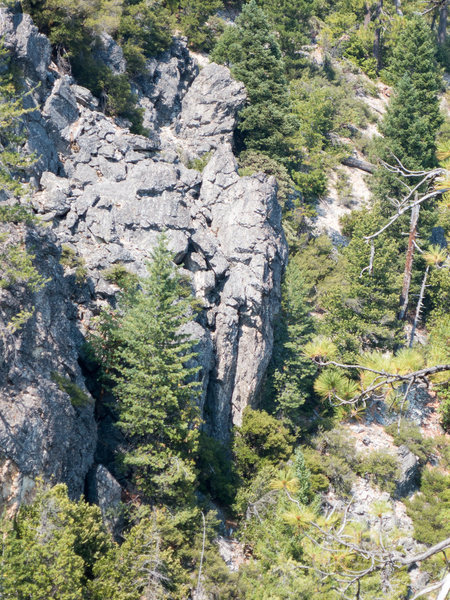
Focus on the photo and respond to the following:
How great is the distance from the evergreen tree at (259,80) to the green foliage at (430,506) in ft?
66.7

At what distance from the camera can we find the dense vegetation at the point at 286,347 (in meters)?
11.8

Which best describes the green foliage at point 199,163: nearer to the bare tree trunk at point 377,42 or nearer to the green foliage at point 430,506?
the green foliage at point 430,506

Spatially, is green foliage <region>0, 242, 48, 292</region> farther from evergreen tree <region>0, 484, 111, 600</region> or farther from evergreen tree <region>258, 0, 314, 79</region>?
evergreen tree <region>258, 0, 314, 79</region>

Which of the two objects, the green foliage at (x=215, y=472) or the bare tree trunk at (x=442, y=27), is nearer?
the green foliage at (x=215, y=472)

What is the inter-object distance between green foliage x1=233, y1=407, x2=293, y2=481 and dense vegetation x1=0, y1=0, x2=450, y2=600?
3.8 inches

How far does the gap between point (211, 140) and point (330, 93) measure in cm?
1477

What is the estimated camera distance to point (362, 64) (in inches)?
2109

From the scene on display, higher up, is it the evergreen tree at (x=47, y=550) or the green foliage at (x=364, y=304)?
the evergreen tree at (x=47, y=550)

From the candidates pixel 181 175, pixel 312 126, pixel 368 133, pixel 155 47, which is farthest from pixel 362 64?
pixel 181 175

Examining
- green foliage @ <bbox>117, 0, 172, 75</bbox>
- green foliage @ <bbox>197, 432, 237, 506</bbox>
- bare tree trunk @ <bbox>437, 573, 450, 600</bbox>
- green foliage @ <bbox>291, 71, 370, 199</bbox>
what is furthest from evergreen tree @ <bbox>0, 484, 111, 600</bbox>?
green foliage @ <bbox>117, 0, 172, 75</bbox>

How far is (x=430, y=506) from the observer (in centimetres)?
2564

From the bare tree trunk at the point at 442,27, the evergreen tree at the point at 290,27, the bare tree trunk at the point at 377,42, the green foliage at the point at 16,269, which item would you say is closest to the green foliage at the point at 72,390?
the green foliage at the point at 16,269

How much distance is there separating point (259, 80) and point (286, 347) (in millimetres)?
18003

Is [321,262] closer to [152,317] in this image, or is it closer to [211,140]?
[211,140]
